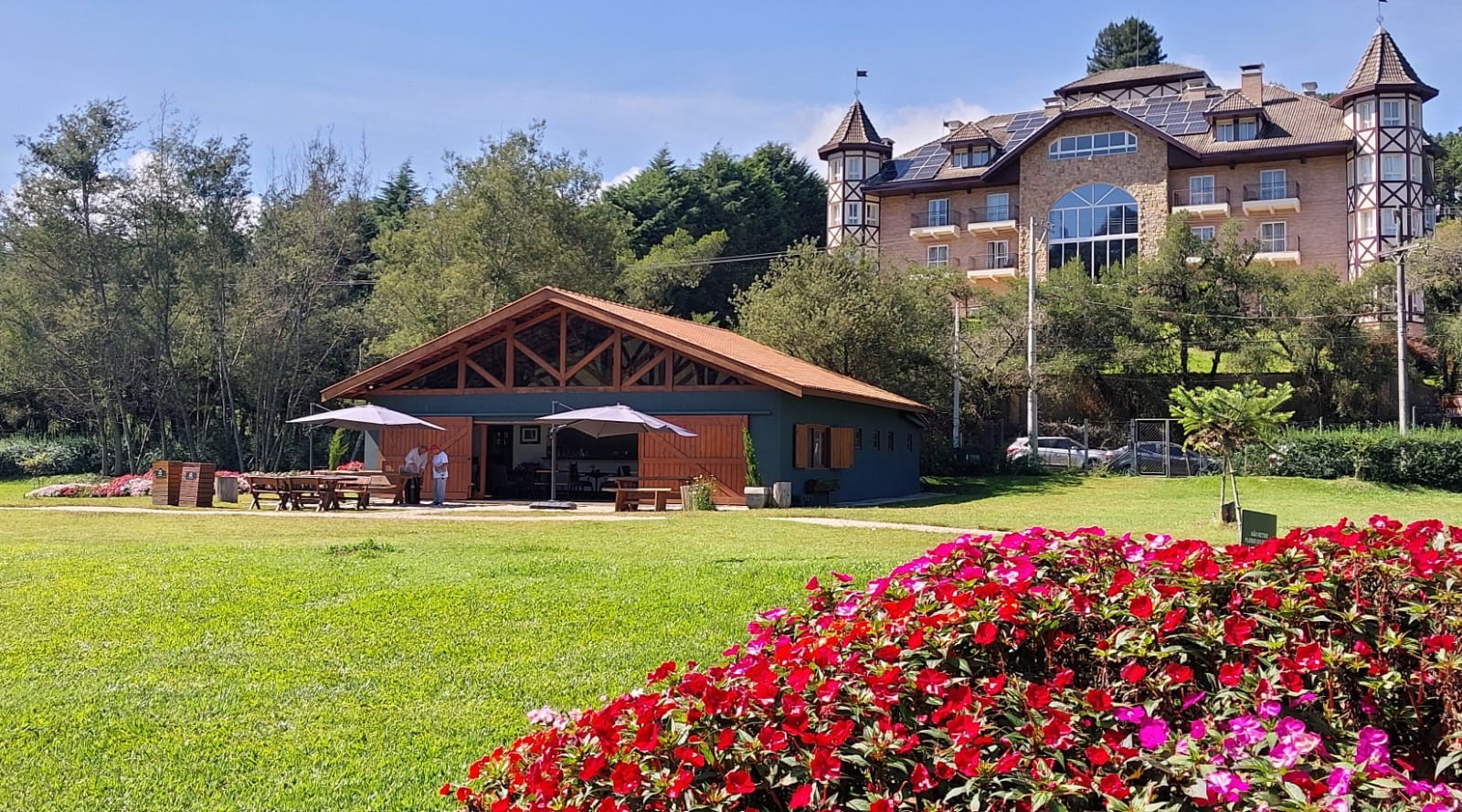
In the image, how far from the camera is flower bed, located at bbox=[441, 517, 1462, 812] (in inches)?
95.2

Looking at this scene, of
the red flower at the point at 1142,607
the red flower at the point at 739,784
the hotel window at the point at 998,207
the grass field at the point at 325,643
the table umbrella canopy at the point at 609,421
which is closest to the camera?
the red flower at the point at 739,784

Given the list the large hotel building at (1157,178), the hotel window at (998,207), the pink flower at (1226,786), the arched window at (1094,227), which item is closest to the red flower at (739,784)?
the pink flower at (1226,786)

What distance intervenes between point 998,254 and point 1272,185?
36.4 ft

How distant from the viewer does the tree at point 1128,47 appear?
71562mm

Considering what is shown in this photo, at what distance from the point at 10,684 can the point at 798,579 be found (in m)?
4.88

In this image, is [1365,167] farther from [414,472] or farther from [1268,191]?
[414,472]

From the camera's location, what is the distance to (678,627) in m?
6.71

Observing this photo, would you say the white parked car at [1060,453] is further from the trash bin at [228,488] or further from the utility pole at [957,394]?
the trash bin at [228,488]

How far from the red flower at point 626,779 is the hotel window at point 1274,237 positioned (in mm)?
48057

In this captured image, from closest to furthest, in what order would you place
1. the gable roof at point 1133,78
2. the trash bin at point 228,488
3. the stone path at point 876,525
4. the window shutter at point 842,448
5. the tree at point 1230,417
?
the stone path at point 876,525
the tree at point 1230,417
the trash bin at point 228,488
the window shutter at point 842,448
the gable roof at point 1133,78

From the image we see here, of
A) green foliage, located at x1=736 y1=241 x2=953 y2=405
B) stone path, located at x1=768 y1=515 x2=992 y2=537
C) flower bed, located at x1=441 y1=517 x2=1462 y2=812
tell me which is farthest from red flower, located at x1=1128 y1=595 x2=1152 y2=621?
green foliage, located at x1=736 y1=241 x2=953 y2=405

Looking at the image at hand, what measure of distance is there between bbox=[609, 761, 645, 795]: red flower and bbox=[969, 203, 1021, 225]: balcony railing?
158 ft

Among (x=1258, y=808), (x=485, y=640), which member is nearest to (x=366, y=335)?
(x=485, y=640)

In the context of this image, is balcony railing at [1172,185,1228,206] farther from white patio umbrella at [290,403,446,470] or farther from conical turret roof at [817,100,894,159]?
white patio umbrella at [290,403,446,470]
